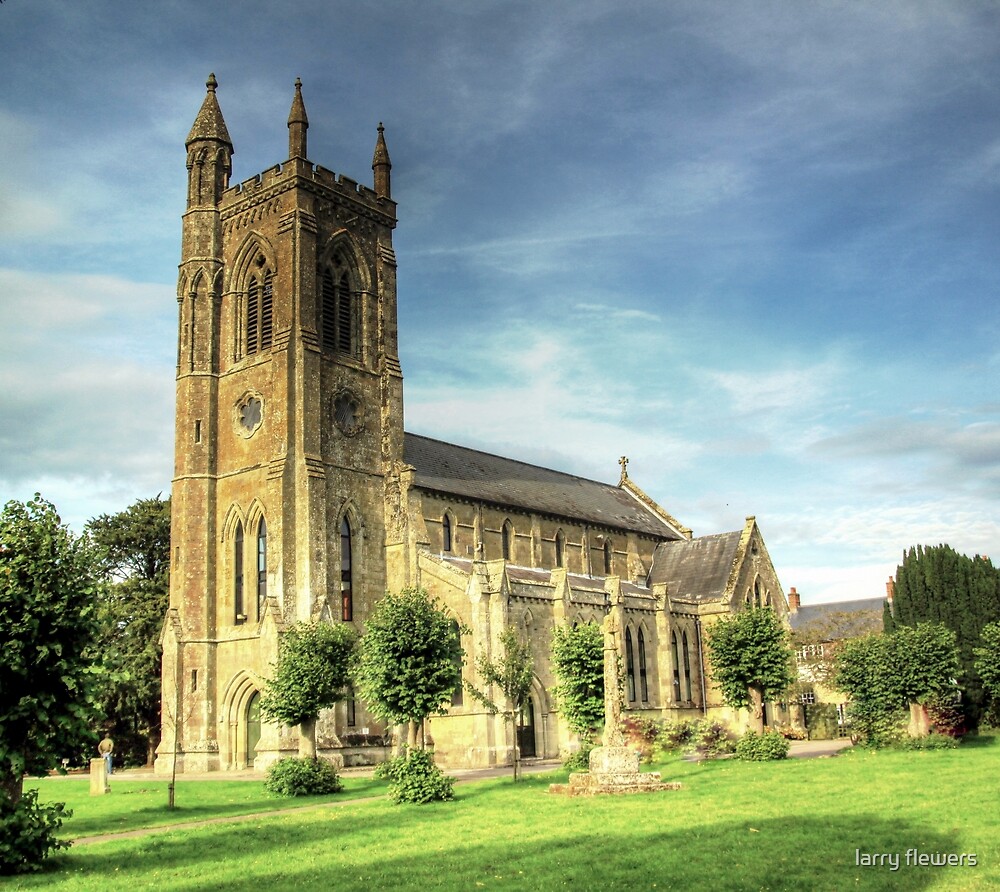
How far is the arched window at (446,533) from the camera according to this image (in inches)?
2046

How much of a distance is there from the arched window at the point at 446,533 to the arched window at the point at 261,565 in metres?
9.06

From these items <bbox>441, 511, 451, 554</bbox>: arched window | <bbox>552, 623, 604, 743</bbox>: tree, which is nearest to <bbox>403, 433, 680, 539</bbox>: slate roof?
<bbox>441, 511, 451, 554</bbox>: arched window

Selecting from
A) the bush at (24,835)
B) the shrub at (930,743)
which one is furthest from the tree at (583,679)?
the bush at (24,835)

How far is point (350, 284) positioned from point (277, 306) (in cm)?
475

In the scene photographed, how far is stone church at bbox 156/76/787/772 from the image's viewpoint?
4600 centimetres

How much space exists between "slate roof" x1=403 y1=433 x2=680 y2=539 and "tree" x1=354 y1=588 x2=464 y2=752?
19.5m

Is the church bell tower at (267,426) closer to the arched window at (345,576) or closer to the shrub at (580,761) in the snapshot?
the arched window at (345,576)

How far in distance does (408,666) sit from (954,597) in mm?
32183

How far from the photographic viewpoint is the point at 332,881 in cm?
1572

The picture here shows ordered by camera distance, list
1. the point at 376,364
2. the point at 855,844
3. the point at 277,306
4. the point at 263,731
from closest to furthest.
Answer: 1. the point at 855,844
2. the point at 263,731
3. the point at 277,306
4. the point at 376,364

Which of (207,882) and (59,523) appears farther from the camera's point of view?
(59,523)

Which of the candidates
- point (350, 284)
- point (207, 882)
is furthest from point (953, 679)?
point (207, 882)

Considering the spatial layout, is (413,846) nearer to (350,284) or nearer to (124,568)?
(350,284)

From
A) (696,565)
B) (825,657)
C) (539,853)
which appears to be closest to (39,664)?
(539,853)
